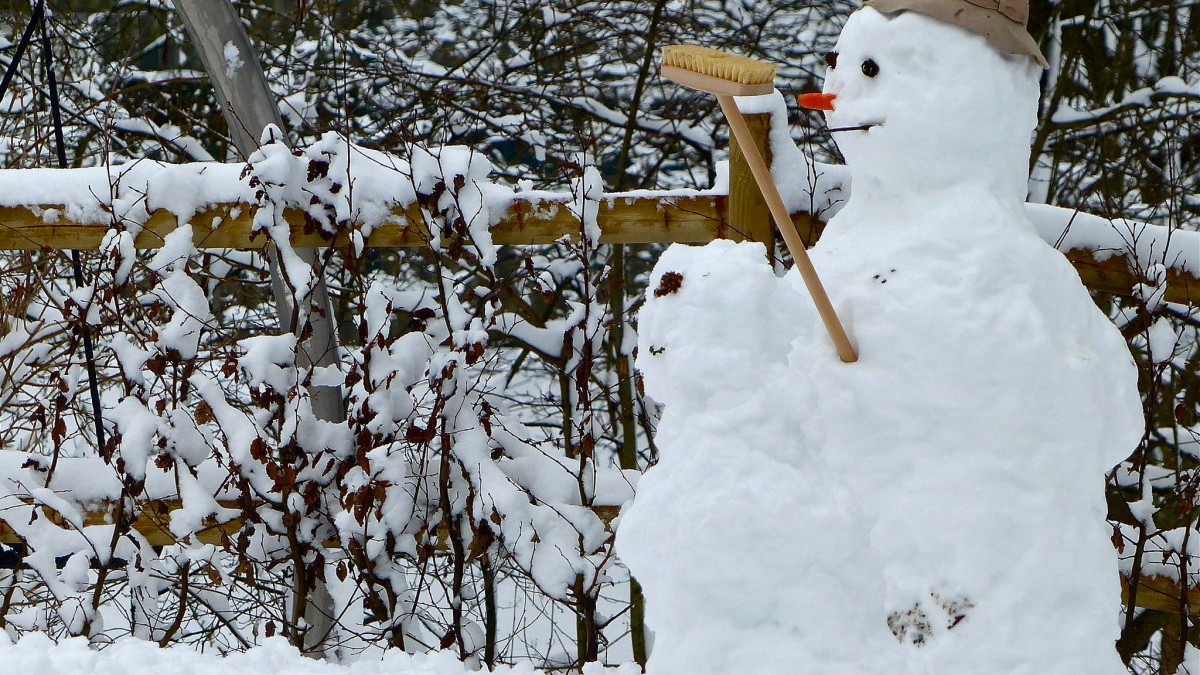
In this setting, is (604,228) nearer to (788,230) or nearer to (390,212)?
(390,212)

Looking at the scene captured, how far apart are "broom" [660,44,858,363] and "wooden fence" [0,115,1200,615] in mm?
678

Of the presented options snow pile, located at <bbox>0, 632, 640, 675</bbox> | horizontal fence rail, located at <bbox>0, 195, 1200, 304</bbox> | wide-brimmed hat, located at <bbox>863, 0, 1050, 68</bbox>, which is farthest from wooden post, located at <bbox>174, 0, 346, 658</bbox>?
→ wide-brimmed hat, located at <bbox>863, 0, 1050, 68</bbox>

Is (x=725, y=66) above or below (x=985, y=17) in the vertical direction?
below

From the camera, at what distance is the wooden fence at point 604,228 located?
2.39 metres

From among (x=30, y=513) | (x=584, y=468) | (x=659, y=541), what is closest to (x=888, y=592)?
(x=659, y=541)

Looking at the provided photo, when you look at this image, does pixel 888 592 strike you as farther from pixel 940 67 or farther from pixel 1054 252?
pixel 940 67

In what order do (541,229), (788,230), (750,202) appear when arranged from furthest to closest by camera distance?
(541,229)
(750,202)
(788,230)

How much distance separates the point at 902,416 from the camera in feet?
5.64

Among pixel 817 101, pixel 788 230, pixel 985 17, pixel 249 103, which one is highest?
pixel 249 103

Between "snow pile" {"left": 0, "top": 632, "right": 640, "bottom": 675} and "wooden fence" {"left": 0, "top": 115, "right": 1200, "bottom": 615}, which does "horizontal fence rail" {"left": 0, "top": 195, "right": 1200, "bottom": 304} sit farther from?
"snow pile" {"left": 0, "top": 632, "right": 640, "bottom": 675}

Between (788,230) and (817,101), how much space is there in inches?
13.0

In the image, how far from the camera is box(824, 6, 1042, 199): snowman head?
1791mm

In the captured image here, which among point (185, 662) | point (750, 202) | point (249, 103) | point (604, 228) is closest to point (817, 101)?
point (750, 202)

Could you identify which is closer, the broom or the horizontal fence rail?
the broom
